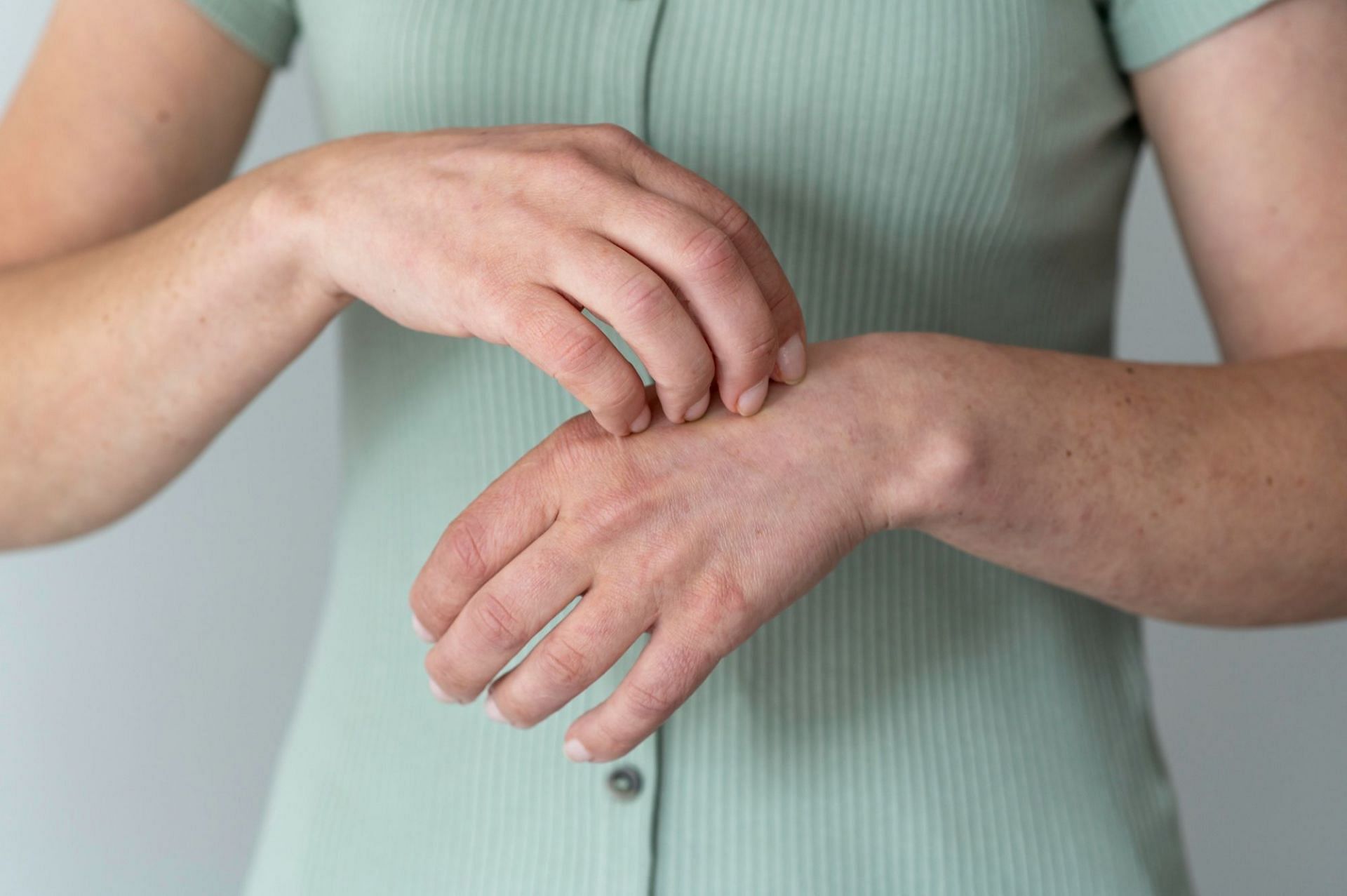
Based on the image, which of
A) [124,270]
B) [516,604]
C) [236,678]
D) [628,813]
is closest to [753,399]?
[516,604]

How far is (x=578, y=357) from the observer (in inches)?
18.8

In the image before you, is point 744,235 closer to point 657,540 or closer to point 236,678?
point 657,540

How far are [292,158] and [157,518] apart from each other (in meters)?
0.81

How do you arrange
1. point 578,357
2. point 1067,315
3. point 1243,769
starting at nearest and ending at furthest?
1. point 578,357
2. point 1067,315
3. point 1243,769

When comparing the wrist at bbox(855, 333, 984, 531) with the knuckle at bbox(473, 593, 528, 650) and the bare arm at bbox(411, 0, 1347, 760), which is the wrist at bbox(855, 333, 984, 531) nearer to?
the bare arm at bbox(411, 0, 1347, 760)

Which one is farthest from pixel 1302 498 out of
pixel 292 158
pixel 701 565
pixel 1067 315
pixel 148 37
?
pixel 148 37

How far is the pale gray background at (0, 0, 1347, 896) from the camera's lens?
125cm

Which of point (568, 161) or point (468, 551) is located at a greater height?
point (568, 161)

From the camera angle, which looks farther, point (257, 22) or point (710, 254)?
point (257, 22)

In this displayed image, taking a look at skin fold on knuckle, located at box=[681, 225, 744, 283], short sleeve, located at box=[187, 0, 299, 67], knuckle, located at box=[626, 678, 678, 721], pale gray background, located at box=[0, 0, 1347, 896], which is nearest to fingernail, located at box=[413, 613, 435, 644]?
knuckle, located at box=[626, 678, 678, 721]

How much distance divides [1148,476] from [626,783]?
291 millimetres

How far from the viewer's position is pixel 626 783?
61 cm

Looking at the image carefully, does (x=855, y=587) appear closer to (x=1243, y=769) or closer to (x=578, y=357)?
(x=578, y=357)

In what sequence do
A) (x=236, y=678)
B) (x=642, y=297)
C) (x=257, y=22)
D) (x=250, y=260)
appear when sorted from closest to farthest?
(x=642, y=297) → (x=250, y=260) → (x=257, y=22) → (x=236, y=678)
